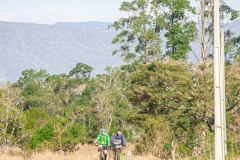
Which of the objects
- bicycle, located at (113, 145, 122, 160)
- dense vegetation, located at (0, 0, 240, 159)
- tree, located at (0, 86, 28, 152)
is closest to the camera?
bicycle, located at (113, 145, 122, 160)

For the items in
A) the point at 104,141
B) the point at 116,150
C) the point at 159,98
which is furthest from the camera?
the point at 159,98

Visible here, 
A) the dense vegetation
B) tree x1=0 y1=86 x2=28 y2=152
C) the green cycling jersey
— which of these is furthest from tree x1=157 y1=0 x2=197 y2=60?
the green cycling jersey

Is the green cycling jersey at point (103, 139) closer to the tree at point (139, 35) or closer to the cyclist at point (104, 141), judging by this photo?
the cyclist at point (104, 141)

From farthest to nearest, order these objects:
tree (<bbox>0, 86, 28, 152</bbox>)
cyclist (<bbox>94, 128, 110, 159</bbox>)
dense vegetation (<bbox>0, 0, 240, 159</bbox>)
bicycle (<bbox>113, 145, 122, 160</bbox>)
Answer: tree (<bbox>0, 86, 28, 152</bbox>), dense vegetation (<bbox>0, 0, 240, 159</bbox>), cyclist (<bbox>94, 128, 110, 159</bbox>), bicycle (<bbox>113, 145, 122, 160</bbox>)

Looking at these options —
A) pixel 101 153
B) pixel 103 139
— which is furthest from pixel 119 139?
pixel 101 153

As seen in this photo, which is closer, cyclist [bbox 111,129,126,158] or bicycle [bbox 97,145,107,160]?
cyclist [bbox 111,129,126,158]

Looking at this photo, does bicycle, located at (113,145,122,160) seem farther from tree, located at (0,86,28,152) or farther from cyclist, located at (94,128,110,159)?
tree, located at (0,86,28,152)

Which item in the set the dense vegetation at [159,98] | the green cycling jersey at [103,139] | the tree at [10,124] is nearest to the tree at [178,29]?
the dense vegetation at [159,98]

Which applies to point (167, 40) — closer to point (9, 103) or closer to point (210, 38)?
point (210, 38)

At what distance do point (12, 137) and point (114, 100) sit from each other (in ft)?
92.5

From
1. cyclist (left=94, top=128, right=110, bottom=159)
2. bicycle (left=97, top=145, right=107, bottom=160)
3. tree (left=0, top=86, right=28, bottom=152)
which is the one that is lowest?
tree (left=0, top=86, right=28, bottom=152)

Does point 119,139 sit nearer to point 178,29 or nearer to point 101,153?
point 101,153

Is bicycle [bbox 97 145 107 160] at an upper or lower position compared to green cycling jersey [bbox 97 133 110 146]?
lower

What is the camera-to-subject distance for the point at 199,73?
3250 cm
